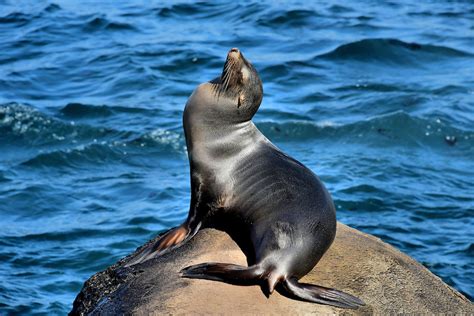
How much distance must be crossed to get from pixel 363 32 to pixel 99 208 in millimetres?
6554

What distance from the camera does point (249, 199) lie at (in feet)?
17.6

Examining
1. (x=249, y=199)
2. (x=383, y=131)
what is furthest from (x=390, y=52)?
(x=249, y=199)

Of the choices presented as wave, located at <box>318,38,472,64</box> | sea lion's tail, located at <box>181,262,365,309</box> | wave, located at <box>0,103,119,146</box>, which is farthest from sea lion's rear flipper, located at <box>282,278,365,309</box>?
wave, located at <box>318,38,472,64</box>

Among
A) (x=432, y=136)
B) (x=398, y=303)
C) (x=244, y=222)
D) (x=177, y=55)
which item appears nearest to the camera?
(x=398, y=303)

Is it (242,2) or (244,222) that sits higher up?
(244,222)

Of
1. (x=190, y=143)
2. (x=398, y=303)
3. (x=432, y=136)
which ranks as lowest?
(x=432, y=136)

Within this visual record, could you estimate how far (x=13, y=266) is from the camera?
27.5 feet

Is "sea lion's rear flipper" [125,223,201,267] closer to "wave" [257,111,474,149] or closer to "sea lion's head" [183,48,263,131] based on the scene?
"sea lion's head" [183,48,263,131]

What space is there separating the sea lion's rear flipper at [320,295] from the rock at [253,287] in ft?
0.13

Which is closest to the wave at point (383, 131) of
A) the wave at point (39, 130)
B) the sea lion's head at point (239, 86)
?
the wave at point (39, 130)

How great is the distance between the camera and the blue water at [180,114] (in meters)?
8.95

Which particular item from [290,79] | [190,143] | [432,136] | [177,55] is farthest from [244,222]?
[177,55]

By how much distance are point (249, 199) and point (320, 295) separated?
30.7 inches

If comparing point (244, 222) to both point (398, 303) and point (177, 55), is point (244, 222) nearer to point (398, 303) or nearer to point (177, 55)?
point (398, 303)
